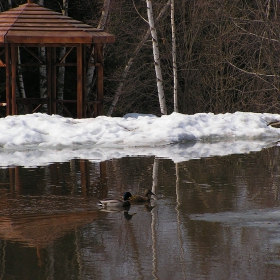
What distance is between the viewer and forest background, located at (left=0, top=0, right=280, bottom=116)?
29609 millimetres

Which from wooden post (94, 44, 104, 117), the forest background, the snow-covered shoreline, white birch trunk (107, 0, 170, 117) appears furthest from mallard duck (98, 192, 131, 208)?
the forest background

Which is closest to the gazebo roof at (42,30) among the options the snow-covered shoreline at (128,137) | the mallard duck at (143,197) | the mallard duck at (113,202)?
the snow-covered shoreline at (128,137)

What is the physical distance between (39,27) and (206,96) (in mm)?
10963

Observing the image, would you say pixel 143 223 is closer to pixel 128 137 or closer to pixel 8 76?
pixel 128 137

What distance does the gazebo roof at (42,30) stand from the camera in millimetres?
21281

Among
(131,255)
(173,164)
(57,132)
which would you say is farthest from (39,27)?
(131,255)

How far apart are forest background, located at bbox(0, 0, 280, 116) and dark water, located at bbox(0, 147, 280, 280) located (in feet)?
51.4

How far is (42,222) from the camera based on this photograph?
31.5 feet

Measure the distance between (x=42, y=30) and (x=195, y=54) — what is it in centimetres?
1083

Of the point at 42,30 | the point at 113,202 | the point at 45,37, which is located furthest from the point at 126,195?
the point at 42,30

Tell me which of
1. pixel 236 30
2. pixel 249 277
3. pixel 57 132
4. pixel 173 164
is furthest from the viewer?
pixel 236 30

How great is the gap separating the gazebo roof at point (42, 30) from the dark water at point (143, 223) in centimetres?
782

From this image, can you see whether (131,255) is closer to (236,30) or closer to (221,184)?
(221,184)

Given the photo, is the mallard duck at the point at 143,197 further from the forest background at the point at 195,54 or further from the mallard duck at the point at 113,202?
the forest background at the point at 195,54
